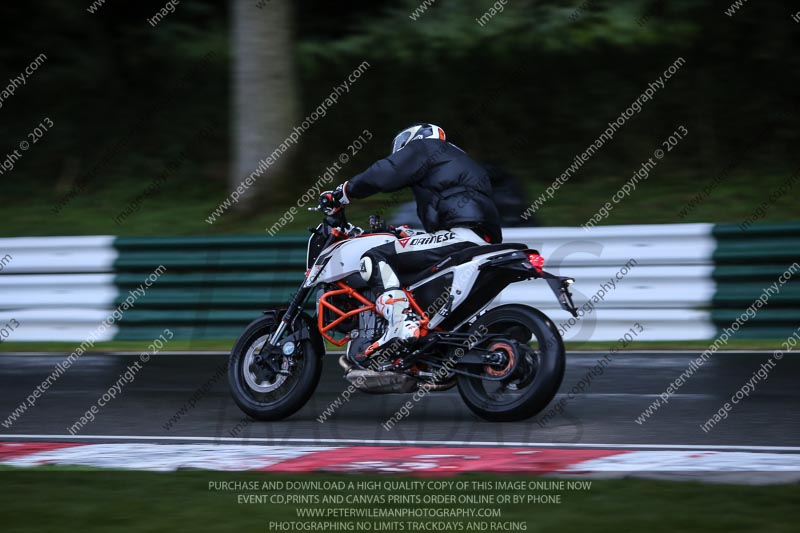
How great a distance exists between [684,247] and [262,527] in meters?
7.15

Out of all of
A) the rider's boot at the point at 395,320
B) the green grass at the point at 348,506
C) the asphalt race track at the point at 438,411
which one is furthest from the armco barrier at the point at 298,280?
the green grass at the point at 348,506

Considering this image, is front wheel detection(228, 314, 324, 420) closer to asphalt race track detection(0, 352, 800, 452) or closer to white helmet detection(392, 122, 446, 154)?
asphalt race track detection(0, 352, 800, 452)

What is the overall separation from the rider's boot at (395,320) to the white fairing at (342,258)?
0.30 m

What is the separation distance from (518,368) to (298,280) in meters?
5.06

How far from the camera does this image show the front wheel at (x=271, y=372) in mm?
7809

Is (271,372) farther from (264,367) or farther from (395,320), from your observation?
(395,320)

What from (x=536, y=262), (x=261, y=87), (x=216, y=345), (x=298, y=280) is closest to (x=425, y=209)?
(x=536, y=262)

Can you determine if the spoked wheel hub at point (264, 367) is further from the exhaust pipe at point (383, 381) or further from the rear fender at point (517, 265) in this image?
the rear fender at point (517, 265)

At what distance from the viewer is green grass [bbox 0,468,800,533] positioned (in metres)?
4.88

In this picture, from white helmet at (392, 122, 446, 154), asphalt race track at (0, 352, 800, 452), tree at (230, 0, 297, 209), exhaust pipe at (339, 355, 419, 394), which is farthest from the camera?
tree at (230, 0, 297, 209)

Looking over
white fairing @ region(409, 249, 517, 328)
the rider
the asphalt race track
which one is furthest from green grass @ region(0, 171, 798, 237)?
white fairing @ region(409, 249, 517, 328)

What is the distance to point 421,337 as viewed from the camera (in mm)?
7719

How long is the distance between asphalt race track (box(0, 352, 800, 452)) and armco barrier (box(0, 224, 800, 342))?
0.79 meters

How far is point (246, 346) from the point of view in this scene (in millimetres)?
8031
